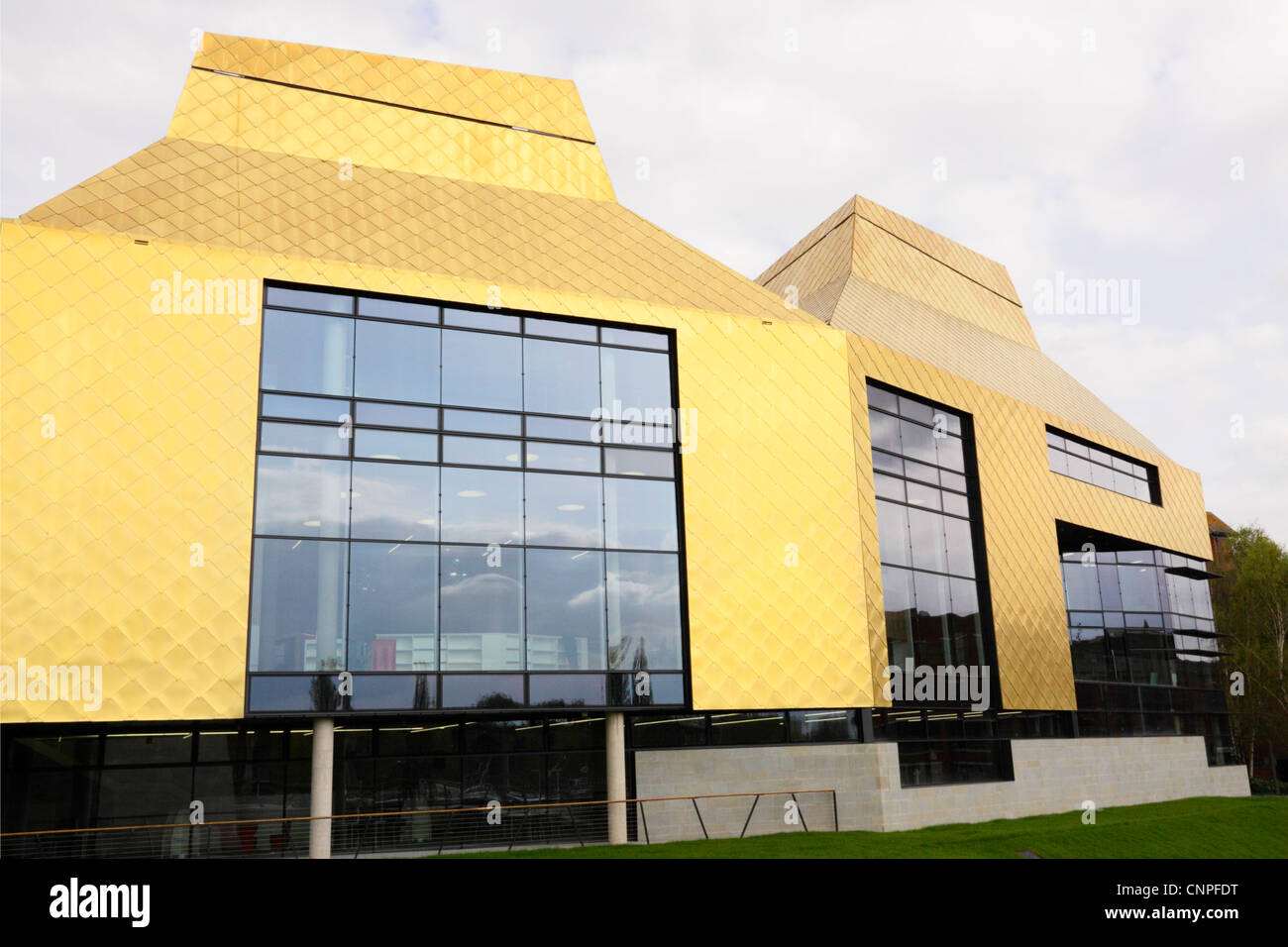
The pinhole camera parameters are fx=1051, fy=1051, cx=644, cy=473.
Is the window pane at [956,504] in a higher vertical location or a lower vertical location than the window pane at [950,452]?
lower

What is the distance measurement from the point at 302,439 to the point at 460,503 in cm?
299

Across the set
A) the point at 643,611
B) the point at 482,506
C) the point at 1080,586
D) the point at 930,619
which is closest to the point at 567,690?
the point at 643,611

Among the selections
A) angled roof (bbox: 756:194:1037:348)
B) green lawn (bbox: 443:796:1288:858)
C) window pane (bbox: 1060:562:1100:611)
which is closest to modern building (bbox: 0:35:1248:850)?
green lawn (bbox: 443:796:1288:858)

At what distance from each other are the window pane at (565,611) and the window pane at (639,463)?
1.88 m

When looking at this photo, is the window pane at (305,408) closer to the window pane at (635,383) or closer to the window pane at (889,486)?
the window pane at (635,383)

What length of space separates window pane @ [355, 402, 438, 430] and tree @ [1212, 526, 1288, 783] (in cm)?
4425

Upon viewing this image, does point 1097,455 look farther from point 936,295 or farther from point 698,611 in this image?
point 698,611

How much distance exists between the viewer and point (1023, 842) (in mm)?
18609

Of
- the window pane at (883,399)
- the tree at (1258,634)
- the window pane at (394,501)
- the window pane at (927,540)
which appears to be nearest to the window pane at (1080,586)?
the window pane at (927,540)

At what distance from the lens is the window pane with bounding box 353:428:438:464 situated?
18812 millimetres

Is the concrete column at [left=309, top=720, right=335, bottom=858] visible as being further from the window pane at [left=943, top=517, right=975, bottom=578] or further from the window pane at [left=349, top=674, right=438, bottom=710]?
the window pane at [left=943, top=517, right=975, bottom=578]

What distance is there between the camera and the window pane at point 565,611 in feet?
63.9
